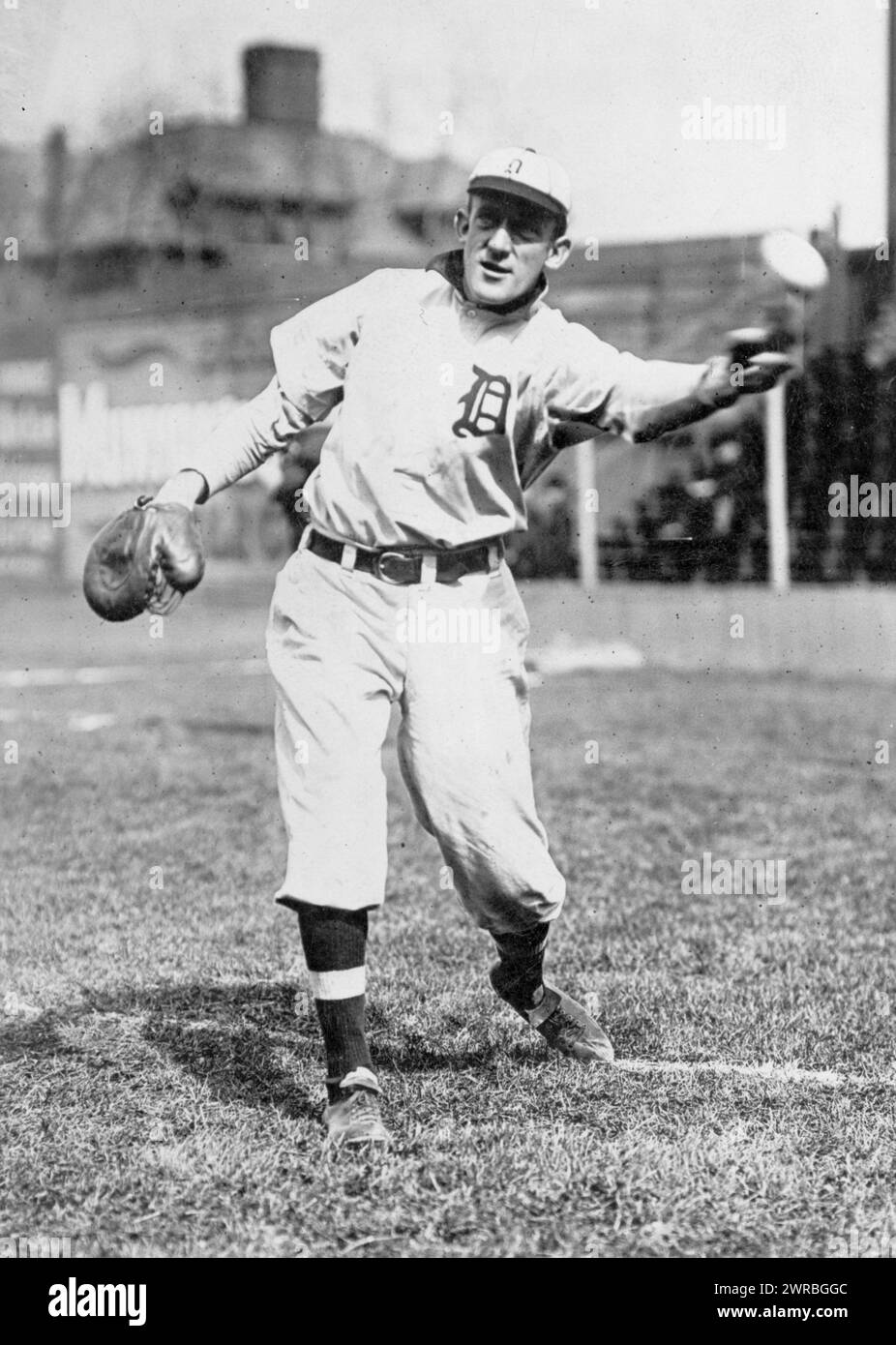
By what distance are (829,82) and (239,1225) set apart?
7931 mm

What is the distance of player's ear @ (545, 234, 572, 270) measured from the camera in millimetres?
4374

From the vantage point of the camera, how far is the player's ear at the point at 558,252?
437cm

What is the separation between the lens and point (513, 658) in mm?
4414

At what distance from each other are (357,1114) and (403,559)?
1.19 meters

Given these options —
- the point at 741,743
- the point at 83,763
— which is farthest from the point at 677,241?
the point at 83,763

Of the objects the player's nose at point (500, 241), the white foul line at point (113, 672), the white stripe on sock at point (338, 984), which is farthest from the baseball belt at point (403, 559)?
the white foul line at point (113, 672)

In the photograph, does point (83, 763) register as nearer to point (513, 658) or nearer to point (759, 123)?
point (759, 123)

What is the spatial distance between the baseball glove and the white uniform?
0.72 feet

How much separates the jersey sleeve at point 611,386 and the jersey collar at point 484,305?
10 centimetres

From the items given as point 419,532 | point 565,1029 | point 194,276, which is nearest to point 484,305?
point 419,532

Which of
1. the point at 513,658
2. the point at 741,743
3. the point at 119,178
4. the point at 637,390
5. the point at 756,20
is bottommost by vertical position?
the point at 741,743

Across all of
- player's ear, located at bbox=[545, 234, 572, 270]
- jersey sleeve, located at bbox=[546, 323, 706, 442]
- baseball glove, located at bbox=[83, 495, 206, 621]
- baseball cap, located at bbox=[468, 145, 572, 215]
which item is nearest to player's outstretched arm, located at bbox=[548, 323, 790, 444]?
jersey sleeve, located at bbox=[546, 323, 706, 442]

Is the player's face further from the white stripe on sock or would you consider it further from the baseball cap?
the white stripe on sock

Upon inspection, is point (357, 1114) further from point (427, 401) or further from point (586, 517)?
point (586, 517)
